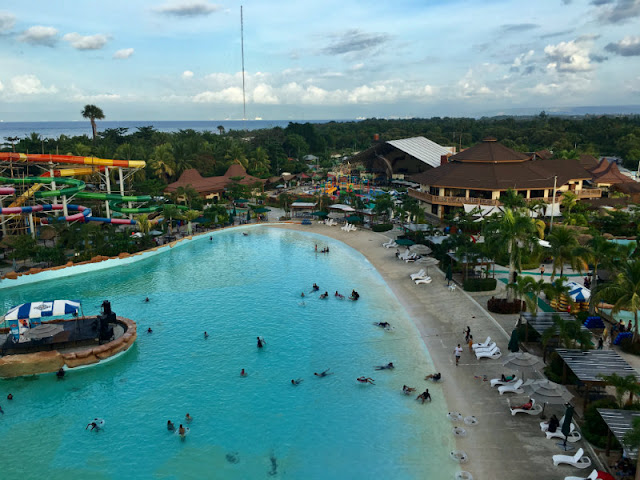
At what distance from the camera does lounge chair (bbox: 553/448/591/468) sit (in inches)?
599

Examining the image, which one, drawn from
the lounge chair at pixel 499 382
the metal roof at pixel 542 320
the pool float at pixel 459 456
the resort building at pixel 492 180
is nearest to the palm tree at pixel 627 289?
the metal roof at pixel 542 320

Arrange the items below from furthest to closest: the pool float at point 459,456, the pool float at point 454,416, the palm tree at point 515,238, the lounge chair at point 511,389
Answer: the palm tree at point 515,238, the lounge chair at point 511,389, the pool float at point 454,416, the pool float at point 459,456

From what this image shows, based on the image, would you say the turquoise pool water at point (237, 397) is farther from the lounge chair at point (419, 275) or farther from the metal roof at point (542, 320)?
the metal roof at point (542, 320)

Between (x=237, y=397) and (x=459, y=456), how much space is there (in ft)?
34.1

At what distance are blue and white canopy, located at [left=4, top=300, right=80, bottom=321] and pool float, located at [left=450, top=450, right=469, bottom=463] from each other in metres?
21.7

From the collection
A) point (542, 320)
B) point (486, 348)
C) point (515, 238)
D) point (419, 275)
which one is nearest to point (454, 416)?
point (486, 348)

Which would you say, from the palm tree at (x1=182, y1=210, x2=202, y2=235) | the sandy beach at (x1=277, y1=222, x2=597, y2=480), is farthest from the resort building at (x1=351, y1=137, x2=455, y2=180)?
Result: the sandy beach at (x1=277, y1=222, x2=597, y2=480)

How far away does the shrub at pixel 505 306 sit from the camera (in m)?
27.9

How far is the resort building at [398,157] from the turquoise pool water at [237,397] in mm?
47988

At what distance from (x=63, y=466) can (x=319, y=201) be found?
49.2 metres

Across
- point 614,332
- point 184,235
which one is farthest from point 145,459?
point 184,235

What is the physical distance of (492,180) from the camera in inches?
2026

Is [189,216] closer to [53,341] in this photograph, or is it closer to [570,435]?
[53,341]

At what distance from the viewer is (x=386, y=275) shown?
37.7 m
